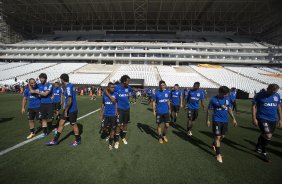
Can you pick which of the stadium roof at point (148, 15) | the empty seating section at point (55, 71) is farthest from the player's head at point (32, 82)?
the stadium roof at point (148, 15)

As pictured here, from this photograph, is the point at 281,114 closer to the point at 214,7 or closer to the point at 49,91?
the point at 49,91

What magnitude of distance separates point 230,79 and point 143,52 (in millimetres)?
23589

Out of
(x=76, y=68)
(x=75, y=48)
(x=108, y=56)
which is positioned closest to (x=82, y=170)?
(x=76, y=68)

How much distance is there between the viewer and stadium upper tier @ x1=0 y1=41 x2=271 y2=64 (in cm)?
4756

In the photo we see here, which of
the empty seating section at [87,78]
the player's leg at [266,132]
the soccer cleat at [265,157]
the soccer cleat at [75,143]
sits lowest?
the soccer cleat at [265,157]

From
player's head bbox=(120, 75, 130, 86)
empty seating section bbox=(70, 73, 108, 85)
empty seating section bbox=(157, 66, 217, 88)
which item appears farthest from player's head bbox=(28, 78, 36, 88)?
empty seating section bbox=(157, 66, 217, 88)

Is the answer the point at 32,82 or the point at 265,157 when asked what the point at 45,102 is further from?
the point at 265,157

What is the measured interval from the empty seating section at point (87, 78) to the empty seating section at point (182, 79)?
12099 mm

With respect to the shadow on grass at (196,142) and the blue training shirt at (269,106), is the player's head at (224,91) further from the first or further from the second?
the shadow on grass at (196,142)

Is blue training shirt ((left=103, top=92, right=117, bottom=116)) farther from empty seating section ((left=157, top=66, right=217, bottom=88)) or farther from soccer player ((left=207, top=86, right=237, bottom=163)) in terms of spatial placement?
empty seating section ((left=157, top=66, right=217, bottom=88))

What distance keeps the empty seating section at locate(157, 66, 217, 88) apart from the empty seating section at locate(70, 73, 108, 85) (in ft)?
39.7

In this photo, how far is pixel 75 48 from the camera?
51.8m

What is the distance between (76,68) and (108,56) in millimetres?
11996

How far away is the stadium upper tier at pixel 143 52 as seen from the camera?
4756 cm
